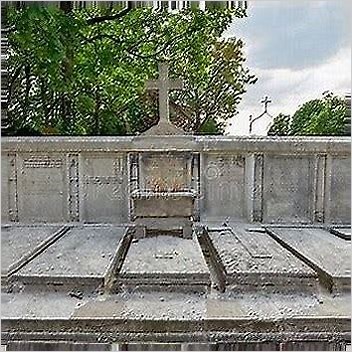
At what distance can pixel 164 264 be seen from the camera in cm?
148

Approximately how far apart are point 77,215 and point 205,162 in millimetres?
632

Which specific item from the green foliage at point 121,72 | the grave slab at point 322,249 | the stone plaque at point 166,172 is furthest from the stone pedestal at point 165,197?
the grave slab at point 322,249

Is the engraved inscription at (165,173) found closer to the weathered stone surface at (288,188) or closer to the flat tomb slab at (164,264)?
the flat tomb slab at (164,264)

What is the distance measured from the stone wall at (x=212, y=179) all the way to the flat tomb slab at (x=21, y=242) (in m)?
0.14

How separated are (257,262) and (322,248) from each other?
1.16ft

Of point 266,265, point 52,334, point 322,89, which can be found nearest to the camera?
point 52,334

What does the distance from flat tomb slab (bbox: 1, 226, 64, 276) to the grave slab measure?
907mm

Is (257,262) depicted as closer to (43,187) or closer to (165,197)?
(165,197)

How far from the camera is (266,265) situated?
1499 mm

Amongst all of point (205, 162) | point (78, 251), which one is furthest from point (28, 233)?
point (205, 162)

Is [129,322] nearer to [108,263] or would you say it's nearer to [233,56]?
[108,263]

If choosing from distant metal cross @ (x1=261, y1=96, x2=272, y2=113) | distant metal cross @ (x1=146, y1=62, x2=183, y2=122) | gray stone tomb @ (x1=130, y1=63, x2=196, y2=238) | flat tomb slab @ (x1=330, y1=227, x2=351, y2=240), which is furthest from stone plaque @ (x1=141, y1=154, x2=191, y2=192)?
flat tomb slab @ (x1=330, y1=227, x2=351, y2=240)

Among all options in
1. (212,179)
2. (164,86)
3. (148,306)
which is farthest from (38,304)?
(212,179)

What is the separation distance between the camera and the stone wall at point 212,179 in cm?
221
